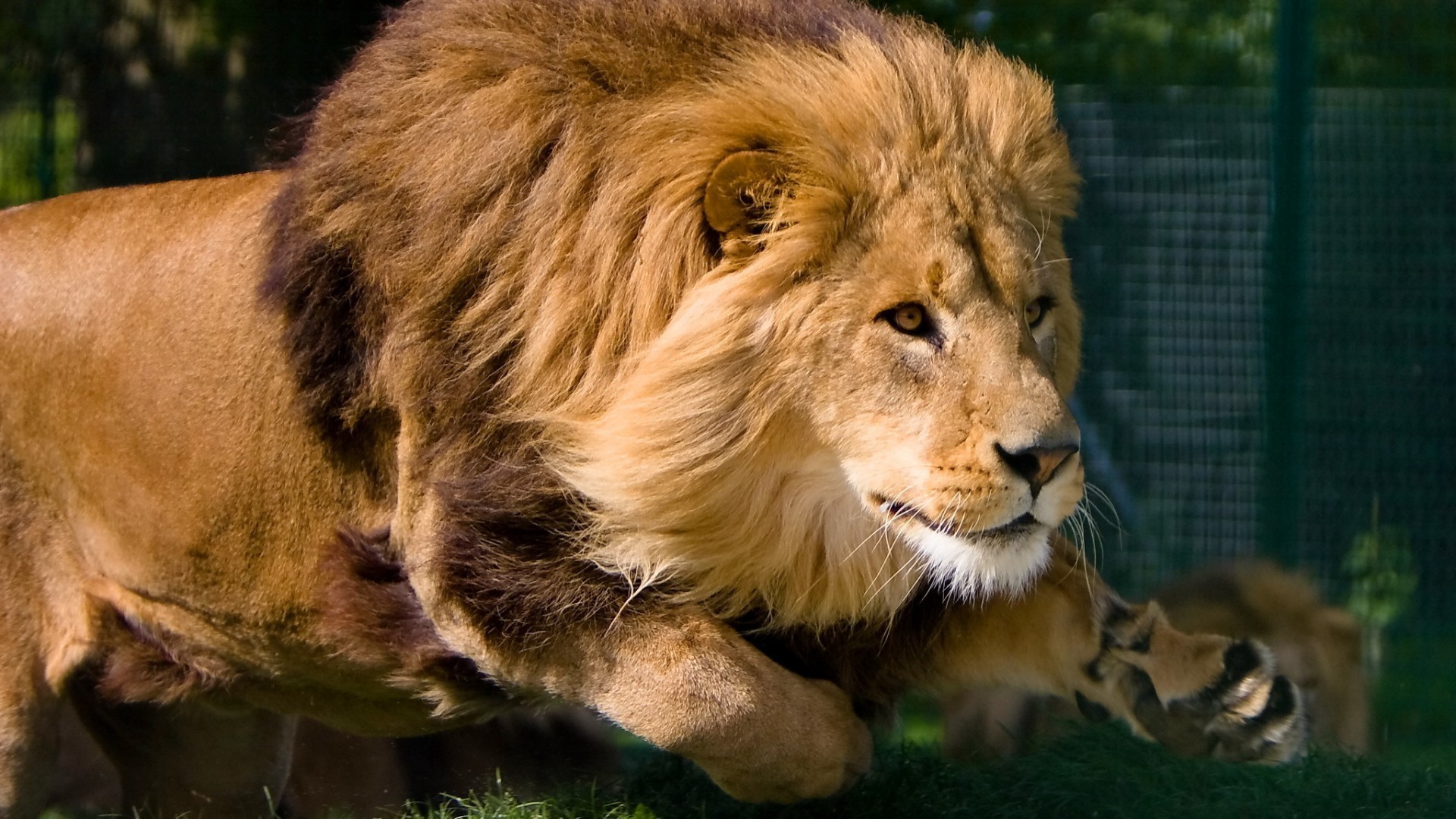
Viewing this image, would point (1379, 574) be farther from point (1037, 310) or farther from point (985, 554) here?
point (985, 554)

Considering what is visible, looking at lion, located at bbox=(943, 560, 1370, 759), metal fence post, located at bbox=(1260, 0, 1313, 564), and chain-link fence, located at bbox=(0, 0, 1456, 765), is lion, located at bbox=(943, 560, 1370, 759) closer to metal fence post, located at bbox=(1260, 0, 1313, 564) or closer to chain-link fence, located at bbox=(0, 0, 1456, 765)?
chain-link fence, located at bbox=(0, 0, 1456, 765)

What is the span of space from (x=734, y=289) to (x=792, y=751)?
774mm

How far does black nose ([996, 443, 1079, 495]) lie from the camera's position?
254 cm

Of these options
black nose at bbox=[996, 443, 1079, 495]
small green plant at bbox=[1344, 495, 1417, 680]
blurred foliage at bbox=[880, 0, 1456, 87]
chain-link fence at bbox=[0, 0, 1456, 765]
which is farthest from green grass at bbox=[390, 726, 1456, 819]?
blurred foliage at bbox=[880, 0, 1456, 87]

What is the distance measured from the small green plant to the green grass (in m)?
1.72

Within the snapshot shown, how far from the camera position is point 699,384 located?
2.62 metres

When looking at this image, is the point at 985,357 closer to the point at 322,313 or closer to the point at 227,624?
the point at 322,313

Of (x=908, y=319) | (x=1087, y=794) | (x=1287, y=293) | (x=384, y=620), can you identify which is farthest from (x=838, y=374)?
(x=1287, y=293)

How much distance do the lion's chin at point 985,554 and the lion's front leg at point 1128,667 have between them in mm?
244

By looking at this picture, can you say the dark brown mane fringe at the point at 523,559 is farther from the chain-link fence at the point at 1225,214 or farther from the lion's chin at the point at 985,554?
the chain-link fence at the point at 1225,214

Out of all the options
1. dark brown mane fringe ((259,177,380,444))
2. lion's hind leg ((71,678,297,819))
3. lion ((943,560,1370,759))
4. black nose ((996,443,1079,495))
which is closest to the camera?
black nose ((996,443,1079,495))

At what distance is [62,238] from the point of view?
3641mm

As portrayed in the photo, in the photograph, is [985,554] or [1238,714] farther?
[1238,714]

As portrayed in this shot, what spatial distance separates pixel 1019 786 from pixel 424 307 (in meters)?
1.64
